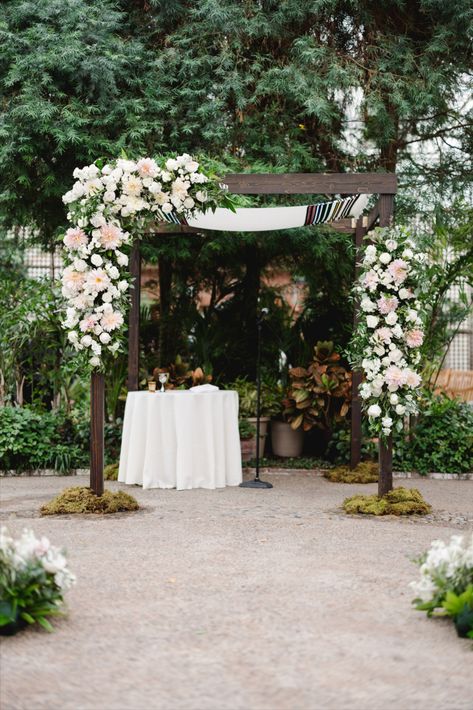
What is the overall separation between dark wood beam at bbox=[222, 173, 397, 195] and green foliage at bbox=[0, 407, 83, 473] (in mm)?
3600

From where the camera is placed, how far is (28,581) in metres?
3.37

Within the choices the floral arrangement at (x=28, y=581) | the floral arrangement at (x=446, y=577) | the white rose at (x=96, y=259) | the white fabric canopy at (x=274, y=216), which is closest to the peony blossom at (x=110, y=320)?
the white rose at (x=96, y=259)

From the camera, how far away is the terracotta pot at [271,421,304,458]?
33.0 feet

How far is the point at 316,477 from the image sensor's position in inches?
345

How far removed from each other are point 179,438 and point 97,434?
1.11 meters

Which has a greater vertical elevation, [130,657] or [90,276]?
[90,276]

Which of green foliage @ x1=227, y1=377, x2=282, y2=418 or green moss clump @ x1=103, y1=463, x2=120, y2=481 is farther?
green foliage @ x1=227, y1=377, x2=282, y2=418

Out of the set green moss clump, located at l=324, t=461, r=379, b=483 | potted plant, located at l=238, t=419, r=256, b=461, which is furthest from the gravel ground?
potted plant, located at l=238, t=419, r=256, b=461

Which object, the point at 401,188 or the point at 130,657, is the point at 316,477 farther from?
the point at 130,657

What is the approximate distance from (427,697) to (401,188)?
7.98 metres

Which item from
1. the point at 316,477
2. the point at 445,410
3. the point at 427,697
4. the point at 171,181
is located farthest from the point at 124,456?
the point at 427,697

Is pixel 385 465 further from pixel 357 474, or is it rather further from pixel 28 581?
pixel 28 581

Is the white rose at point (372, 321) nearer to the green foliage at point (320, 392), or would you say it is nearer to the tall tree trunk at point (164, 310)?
the green foliage at point (320, 392)

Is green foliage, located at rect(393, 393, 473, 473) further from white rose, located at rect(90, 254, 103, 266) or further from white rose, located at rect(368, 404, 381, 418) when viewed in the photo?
white rose, located at rect(90, 254, 103, 266)
